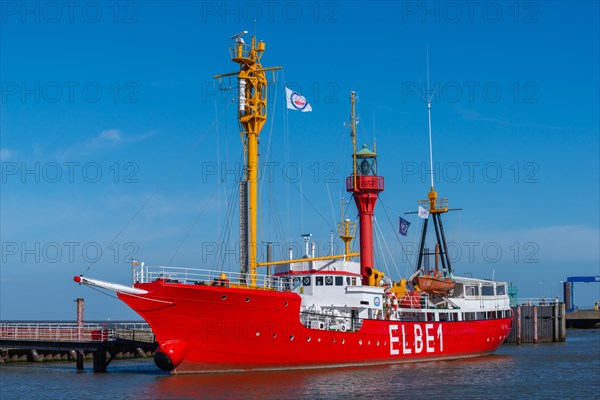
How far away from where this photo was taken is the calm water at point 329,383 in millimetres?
33969

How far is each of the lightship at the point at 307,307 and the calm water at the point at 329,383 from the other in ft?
3.29

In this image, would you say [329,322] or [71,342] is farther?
[71,342]

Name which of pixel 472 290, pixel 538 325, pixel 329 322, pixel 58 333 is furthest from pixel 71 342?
pixel 538 325

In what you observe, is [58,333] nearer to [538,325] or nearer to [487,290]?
[487,290]

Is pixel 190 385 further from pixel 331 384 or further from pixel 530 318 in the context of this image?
pixel 530 318

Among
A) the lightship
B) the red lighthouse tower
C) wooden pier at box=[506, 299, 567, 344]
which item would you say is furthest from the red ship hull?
wooden pier at box=[506, 299, 567, 344]

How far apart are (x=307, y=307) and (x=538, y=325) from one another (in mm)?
36682

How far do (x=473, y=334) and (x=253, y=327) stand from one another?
1974 centimetres

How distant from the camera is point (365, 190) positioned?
51.6 m

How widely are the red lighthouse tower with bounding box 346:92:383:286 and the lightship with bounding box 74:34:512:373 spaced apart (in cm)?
7

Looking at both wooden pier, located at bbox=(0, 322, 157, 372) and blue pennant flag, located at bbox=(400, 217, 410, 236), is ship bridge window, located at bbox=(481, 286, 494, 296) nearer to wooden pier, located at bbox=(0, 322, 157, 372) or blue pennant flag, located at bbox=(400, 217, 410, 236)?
blue pennant flag, located at bbox=(400, 217, 410, 236)

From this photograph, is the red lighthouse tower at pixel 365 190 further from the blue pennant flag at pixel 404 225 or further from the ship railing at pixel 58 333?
the ship railing at pixel 58 333

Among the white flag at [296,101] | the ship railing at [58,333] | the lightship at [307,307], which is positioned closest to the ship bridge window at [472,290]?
the lightship at [307,307]

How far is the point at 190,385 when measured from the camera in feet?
116
